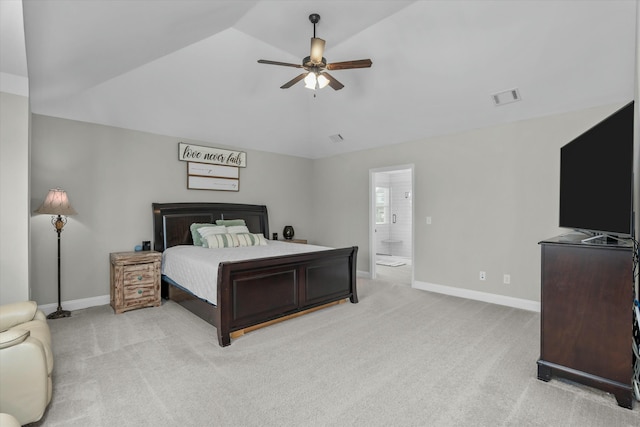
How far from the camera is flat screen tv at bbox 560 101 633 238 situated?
6.57 feet

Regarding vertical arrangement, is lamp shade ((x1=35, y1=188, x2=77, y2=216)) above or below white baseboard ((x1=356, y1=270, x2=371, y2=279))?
above

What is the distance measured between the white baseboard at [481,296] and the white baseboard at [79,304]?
4549 millimetres

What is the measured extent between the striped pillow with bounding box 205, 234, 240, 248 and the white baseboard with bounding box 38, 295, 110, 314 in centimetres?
152

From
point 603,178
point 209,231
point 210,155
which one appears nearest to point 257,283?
point 209,231

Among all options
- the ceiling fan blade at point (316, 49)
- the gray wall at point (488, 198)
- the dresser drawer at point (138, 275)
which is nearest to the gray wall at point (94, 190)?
the dresser drawer at point (138, 275)

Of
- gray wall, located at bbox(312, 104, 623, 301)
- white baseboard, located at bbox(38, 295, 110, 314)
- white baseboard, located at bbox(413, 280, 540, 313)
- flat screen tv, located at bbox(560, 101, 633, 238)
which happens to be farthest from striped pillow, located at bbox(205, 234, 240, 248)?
flat screen tv, located at bbox(560, 101, 633, 238)

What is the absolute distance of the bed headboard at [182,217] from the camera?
4660 mm

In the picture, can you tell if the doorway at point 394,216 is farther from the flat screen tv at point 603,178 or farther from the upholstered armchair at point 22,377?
the upholstered armchair at point 22,377

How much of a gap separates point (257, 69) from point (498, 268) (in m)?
4.26

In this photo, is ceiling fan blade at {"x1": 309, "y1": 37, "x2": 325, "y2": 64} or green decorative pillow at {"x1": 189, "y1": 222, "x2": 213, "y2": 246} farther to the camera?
green decorative pillow at {"x1": 189, "y1": 222, "x2": 213, "y2": 246}

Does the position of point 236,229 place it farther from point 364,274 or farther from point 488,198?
point 488,198

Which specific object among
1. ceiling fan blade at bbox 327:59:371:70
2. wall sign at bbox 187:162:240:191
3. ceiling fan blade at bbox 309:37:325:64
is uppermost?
ceiling fan blade at bbox 309:37:325:64

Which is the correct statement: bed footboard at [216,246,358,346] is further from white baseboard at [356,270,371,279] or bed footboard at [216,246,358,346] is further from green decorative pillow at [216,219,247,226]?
green decorative pillow at [216,219,247,226]

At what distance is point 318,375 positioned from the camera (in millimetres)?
2445
